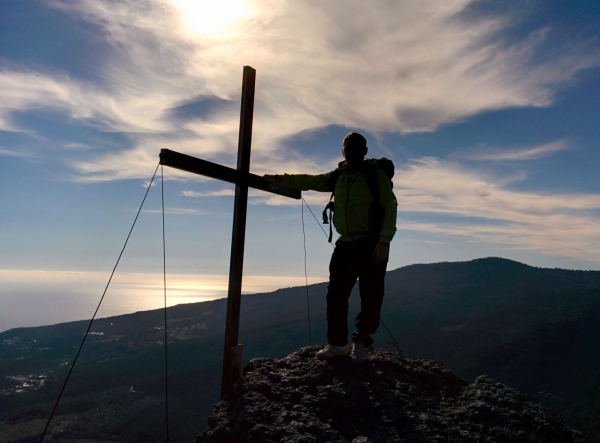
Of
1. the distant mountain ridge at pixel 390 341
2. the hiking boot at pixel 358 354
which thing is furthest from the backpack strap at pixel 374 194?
the distant mountain ridge at pixel 390 341

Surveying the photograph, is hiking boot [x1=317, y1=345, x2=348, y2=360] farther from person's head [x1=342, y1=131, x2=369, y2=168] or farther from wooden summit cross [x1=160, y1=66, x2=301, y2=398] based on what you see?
person's head [x1=342, y1=131, x2=369, y2=168]

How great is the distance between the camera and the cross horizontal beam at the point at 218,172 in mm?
5012

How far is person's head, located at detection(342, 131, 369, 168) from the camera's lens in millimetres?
5328

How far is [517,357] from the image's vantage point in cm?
7094

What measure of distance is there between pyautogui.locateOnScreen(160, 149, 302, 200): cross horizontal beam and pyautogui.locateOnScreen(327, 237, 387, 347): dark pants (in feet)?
5.19

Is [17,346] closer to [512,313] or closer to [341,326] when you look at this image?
[512,313]

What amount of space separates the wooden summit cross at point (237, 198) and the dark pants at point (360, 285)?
1343mm

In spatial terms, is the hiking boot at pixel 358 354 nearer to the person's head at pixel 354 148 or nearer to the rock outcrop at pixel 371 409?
the rock outcrop at pixel 371 409

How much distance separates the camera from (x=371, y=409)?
4469 millimetres

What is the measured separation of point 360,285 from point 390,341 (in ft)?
235

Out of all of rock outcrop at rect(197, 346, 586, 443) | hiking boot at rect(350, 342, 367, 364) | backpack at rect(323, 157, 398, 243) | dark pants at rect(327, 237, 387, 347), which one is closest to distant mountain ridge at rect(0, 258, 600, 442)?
rock outcrop at rect(197, 346, 586, 443)

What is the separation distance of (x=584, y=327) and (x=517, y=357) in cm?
1579

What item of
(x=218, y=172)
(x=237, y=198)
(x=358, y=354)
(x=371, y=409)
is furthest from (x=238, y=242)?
(x=371, y=409)

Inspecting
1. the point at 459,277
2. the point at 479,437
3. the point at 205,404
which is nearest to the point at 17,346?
the point at 205,404
